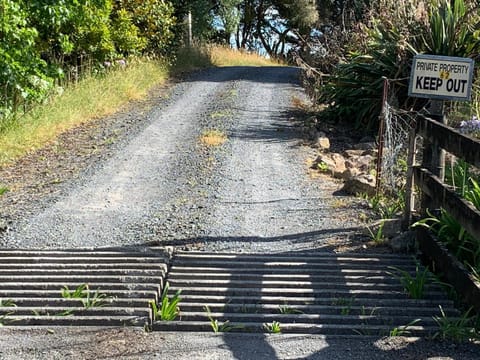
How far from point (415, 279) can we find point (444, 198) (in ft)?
2.04

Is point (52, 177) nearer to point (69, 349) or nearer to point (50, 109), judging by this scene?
point (50, 109)

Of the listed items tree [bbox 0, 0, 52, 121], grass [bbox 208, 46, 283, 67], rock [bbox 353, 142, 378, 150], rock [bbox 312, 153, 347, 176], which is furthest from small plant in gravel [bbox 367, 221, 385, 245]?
grass [bbox 208, 46, 283, 67]

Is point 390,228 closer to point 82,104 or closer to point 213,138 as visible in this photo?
point 213,138

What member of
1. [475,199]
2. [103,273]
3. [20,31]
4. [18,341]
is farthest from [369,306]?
[20,31]

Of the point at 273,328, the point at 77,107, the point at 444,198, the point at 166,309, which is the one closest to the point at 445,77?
the point at 444,198

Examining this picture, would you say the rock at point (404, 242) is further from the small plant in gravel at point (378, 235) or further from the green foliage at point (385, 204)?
the green foliage at point (385, 204)

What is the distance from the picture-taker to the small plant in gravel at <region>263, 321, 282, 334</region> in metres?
3.79

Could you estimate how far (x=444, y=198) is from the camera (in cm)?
455

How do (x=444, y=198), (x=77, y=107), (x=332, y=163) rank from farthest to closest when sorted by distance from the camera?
(x=77, y=107) → (x=332, y=163) → (x=444, y=198)

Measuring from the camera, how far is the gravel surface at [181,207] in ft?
11.7

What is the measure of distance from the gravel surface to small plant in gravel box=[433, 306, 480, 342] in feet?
0.30

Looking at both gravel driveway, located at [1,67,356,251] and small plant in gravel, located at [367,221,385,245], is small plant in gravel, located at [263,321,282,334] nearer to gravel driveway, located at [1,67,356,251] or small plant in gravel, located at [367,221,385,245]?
gravel driveway, located at [1,67,356,251]

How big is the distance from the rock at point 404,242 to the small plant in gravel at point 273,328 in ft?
5.71

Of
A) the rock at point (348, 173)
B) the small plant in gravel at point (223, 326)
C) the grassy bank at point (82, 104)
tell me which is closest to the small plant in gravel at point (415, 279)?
the small plant in gravel at point (223, 326)
